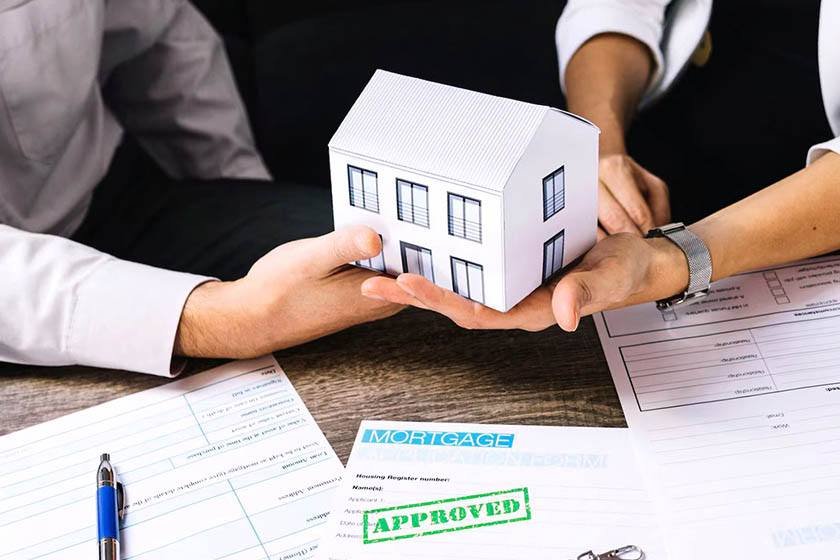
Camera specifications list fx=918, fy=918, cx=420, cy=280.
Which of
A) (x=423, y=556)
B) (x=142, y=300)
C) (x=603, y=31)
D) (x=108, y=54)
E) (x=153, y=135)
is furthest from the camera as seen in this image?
(x=153, y=135)

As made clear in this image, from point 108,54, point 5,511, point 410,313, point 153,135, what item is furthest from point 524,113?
point 153,135

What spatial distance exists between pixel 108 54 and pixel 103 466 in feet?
2.58

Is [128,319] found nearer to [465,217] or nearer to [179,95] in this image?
[465,217]

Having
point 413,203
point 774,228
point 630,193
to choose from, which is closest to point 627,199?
point 630,193

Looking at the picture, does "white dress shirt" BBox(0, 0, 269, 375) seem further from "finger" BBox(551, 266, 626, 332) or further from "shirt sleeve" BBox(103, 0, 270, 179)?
"finger" BBox(551, 266, 626, 332)

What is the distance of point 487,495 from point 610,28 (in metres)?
0.75

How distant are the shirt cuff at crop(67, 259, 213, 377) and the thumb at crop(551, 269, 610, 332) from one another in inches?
14.7

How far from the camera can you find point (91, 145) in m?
1.32

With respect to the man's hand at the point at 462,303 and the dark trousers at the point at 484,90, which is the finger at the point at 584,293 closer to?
the man's hand at the point at 462,303

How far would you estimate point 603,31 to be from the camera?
125 centimetres

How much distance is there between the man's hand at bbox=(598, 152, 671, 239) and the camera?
1029mm

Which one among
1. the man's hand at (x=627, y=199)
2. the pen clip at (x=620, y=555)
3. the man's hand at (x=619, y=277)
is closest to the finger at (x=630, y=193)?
the man's hand at (x=627, y=199)

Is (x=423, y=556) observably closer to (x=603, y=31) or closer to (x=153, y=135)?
(x=603, y=31)

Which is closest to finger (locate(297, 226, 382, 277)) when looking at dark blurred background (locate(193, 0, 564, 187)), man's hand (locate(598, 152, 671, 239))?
man's hand (locate(598, 152, 671, 239))
